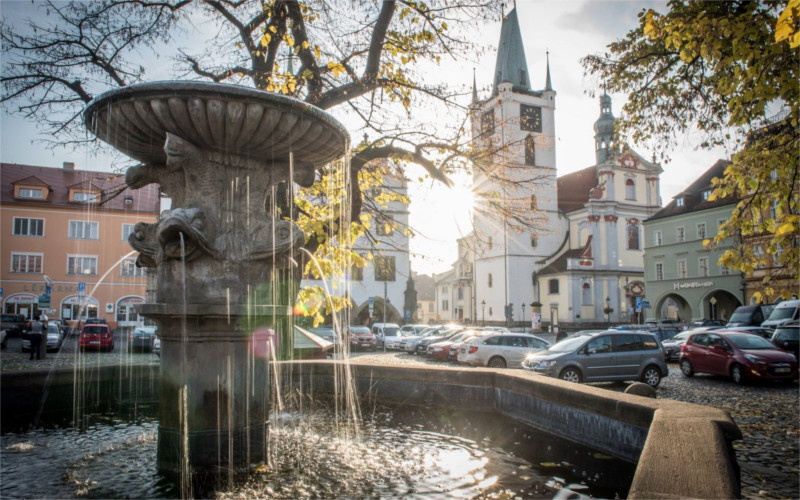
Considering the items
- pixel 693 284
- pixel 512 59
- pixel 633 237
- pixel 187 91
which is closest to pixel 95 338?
pixel 187 91

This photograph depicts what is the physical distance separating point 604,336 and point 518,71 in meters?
58.7

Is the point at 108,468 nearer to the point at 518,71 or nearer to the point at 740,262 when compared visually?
the point at 740,262

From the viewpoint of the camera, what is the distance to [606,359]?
15414 mm

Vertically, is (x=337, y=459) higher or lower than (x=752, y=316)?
lower

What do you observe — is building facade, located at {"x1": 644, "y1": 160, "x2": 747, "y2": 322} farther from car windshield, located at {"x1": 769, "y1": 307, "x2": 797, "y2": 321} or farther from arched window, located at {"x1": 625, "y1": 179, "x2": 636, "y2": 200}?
car windshield, located at {"x1": 769, "y1": 307, "x2": 797, "y2": 321}

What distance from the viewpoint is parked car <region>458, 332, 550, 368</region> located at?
824 inches

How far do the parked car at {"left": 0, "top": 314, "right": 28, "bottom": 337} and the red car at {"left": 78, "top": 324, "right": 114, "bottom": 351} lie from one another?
10.9 meters

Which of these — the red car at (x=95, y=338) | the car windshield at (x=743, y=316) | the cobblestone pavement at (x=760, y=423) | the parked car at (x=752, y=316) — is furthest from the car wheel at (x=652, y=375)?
the red car at (x=95, y=338)

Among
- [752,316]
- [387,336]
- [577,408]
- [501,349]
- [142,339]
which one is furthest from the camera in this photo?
[387,336]

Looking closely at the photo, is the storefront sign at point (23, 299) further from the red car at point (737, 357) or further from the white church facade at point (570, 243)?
the red car at point (737, 357)

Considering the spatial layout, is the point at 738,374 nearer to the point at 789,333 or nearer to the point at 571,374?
the point at 571,374

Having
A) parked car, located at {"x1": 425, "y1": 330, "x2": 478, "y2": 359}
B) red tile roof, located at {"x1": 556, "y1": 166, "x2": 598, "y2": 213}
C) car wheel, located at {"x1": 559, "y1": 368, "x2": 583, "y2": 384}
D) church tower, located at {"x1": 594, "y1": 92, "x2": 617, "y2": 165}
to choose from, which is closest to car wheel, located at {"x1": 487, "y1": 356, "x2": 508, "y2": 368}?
parked car, located at {"x1": 425, "y1": 330, "x2": 478, "y2": 359}

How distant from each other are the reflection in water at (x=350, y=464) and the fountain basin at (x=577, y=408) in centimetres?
30

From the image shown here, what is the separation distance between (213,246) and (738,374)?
16679mm
